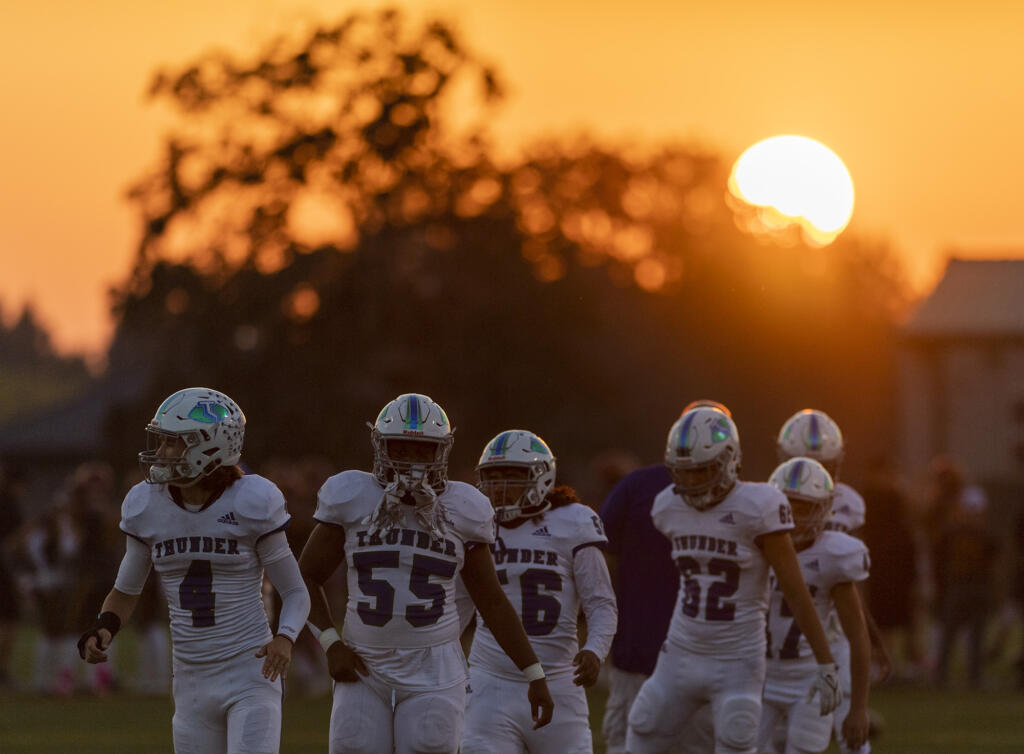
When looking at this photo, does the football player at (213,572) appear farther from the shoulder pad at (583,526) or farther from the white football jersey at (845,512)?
the white football jersey at (845,512)

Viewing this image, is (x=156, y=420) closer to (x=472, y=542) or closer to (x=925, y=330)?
(x=472, y=542)

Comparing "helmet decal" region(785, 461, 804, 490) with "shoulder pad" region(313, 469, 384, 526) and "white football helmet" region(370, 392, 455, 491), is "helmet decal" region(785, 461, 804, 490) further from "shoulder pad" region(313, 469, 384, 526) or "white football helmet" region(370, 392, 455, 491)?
"shoulder pad" region(313, 469, 384, 526)

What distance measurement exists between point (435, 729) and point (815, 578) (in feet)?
8.76

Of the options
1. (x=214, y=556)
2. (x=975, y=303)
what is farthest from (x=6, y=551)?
(x=975, y=303)

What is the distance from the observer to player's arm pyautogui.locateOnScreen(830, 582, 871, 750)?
8.77 m

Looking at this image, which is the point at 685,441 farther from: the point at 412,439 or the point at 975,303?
the point at 975,303

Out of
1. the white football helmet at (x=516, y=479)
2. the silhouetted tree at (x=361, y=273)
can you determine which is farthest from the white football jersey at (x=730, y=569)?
the silhouetted tree at (x=361, y=273)

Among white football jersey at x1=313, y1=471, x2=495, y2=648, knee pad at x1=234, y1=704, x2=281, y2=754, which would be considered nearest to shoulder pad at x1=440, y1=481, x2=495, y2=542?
white football jersey at x1=313, y1=471, x2=495, y2=648

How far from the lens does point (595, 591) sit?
8.26 meters

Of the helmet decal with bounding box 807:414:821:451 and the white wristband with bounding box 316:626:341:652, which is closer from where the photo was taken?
the white wristband with bounding box 316:626:341:652

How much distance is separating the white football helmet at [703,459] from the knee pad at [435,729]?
1646mm

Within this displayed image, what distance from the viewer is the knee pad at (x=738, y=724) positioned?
838 cm

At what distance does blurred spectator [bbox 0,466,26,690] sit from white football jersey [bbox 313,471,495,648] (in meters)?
11.4

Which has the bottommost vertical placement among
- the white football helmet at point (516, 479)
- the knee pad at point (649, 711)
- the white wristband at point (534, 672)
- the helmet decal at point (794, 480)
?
the knee pad at point (649, 711)
